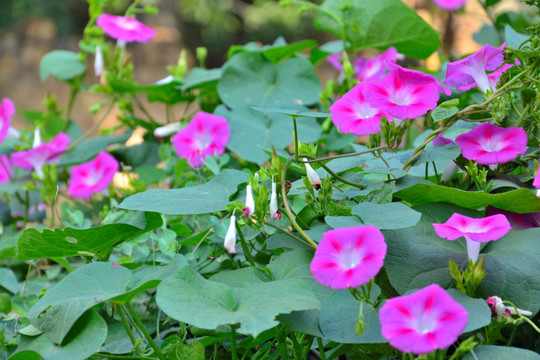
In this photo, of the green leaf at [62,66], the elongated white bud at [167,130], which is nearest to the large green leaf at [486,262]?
the elongated white bud at [167,130]

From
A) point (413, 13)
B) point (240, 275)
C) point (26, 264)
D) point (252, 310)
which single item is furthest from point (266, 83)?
point (252, 310)

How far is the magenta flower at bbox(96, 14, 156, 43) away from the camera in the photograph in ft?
4.26

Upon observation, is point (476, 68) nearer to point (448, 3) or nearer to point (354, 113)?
point (354, 113)

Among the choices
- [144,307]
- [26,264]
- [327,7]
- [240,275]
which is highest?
[327,7]

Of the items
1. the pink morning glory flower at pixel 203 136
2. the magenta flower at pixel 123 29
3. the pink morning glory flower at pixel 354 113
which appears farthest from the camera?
the magenta flower at pixel 123 29

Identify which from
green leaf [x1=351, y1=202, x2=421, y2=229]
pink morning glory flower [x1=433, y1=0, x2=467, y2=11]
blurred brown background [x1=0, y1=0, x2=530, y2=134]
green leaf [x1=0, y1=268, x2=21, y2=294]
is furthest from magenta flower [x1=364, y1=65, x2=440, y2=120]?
blurred brown background [x1=0, y1=0, x2=530, y2=134]

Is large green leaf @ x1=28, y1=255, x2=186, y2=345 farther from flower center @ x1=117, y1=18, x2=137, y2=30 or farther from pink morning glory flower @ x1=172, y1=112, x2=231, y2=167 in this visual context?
flower center @ x1=117, y1=18, x2=137, y2=30

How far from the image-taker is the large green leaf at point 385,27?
1.25m

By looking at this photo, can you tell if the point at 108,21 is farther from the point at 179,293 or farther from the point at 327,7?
the point at 179,293

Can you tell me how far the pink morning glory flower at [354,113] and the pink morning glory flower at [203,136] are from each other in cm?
40

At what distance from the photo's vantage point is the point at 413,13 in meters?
1.25

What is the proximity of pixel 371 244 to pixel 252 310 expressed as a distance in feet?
0.37

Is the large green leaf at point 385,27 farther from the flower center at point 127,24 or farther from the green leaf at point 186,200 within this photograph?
the green leaf at point 186,200

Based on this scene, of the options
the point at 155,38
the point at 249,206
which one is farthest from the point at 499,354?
the point at 155,38
